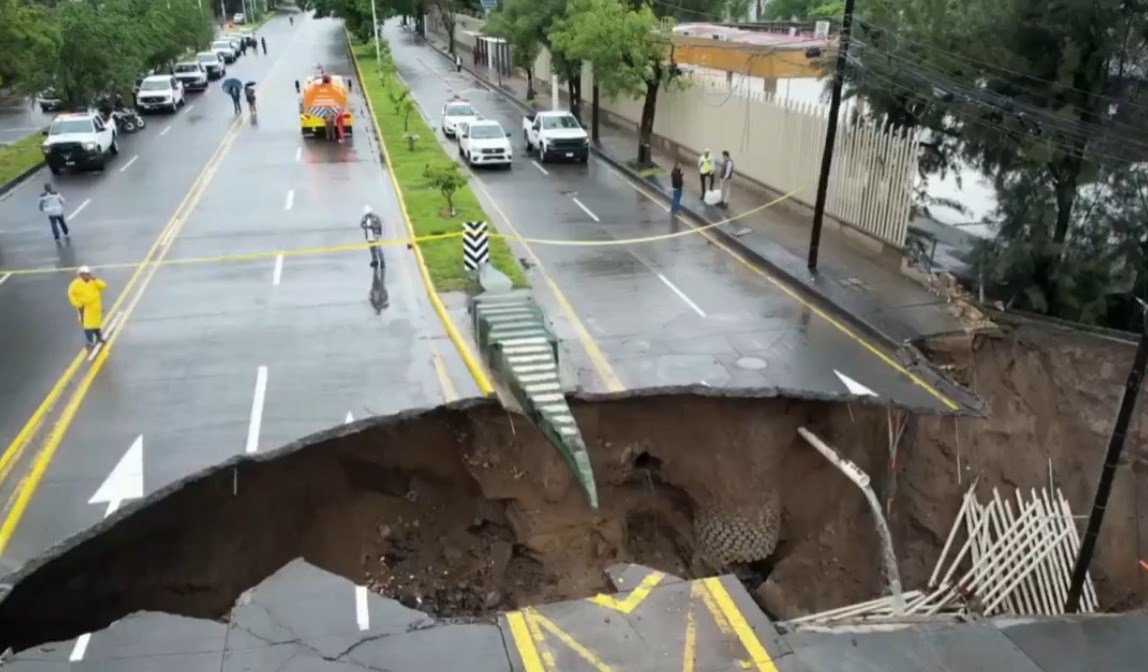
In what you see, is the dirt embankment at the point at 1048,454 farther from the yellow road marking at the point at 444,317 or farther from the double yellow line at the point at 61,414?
the double yellow line at the point at 61,414

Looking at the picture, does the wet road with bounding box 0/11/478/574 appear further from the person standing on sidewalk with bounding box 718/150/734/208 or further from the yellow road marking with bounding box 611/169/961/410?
the person standing on sidewalk with bounding box 718/150/734/208

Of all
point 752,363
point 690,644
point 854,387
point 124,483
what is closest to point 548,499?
point 752,363

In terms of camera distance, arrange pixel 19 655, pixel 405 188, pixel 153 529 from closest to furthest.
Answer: pixel 19 655 → pixel 153 529 → pixel 405 188

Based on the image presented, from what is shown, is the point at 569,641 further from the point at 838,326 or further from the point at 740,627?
the point at 838,326

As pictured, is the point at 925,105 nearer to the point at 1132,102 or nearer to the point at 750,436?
the point at 1132,102

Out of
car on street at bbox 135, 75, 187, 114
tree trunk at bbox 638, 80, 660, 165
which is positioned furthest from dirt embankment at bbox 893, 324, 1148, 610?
car on street at bbox 135, 75, 187, 114

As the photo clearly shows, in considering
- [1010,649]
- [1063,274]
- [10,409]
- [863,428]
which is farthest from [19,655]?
[1063,274]
